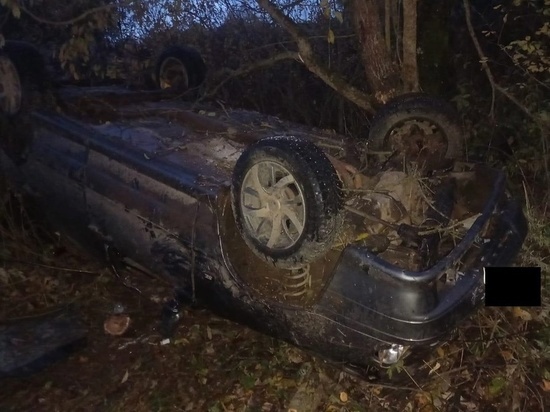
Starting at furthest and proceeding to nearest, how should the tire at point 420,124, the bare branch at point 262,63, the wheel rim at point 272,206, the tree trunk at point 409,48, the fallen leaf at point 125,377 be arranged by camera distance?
the bare branch at point 262,63 < the tree trunk at point 409,48 < the tire at point 420,124 < the fallen leaf at point 125,377 < the wheel rim at point 272,206

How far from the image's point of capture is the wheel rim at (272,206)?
116 inches

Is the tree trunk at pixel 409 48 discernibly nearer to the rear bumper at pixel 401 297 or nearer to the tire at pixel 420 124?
the tire at pixel 420 124

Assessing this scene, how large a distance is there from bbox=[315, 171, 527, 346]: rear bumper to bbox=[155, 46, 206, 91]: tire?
3.09m

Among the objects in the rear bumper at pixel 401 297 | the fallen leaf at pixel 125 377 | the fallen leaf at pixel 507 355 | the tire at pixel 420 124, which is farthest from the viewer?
the tire at pixel 420 124

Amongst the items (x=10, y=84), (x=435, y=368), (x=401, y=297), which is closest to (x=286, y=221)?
(x=401, y=297)

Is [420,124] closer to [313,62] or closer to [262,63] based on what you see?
[313,62]

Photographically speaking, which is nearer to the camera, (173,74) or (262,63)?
(262,63)

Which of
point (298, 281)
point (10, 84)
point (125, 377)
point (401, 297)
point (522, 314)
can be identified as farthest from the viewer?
point (10, 84)

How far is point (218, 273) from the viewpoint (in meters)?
3.36

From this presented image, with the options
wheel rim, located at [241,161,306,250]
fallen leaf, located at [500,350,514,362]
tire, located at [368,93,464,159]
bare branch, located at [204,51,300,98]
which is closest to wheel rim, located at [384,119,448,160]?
tire, located at [368,93,464,159]

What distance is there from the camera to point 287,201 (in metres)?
2.97

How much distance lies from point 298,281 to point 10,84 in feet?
9.03

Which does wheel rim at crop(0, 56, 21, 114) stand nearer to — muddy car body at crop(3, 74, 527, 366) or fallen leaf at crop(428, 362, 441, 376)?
muddy car body at crop(3, 74, 527, 366)

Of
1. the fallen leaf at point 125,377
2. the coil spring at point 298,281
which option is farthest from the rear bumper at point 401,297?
the fallen leaf at point 125,377
